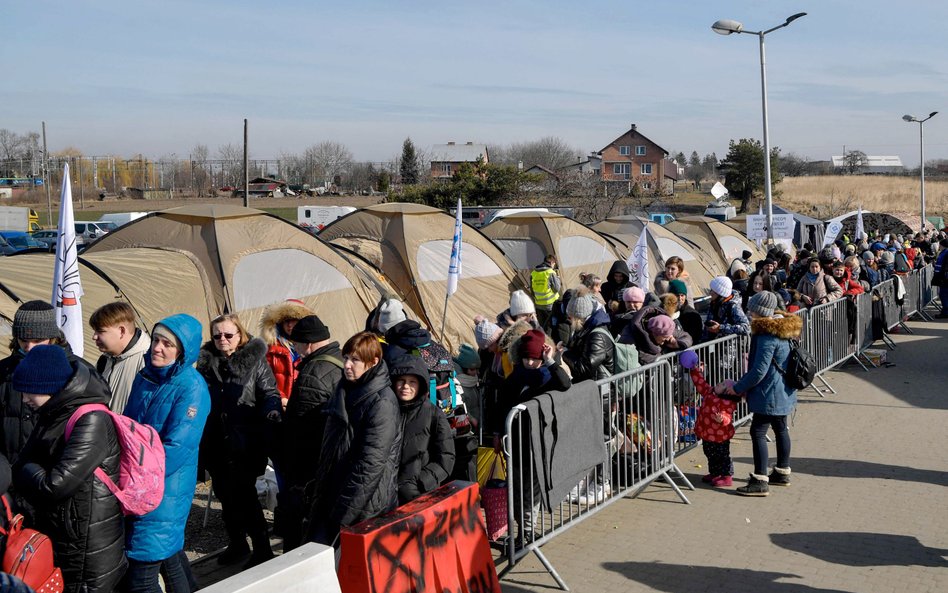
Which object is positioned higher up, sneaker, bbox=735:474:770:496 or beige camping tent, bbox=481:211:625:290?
beige camping tent, bbox=481:211:625:290

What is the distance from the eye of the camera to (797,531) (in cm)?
655

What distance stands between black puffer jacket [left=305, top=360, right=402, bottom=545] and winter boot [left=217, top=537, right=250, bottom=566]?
1456 mm

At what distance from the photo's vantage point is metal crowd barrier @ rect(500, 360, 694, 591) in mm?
5637

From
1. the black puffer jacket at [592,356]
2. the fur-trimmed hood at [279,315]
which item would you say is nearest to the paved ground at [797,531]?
the black puffer jacket at [592,356]

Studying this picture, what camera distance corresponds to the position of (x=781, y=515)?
6.91 m

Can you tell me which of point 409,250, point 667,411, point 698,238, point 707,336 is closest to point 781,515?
point 667,411

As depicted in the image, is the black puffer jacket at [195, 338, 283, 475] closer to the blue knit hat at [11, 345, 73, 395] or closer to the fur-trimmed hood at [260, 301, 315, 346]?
the fur-trimmed hood at [260, 301, 315, 346]

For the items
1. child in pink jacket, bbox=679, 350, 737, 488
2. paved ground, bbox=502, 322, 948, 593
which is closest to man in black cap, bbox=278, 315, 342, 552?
paved ground, bbox=502, 322, 948, 593

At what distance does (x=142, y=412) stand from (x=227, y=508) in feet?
4.99

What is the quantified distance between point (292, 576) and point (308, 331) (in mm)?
2176

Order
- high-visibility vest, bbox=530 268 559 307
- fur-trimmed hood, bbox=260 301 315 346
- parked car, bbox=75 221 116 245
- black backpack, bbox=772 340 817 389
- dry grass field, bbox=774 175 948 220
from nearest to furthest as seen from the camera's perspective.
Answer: fur-trimmed hood, bbox=260 301 315 346 < black backpack, bbox=772 340 817 389 < high-visibility vest, bbox=530 268 559 307 < parked car, bbox=75 221 116 245 < dry grass field, bbox=774 175 948 220

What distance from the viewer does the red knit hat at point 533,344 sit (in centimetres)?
593

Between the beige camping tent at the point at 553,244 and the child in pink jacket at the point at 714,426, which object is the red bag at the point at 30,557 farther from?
the beige camping tent at the point at 553,244

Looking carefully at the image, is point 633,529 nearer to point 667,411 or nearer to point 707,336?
point 667,411
